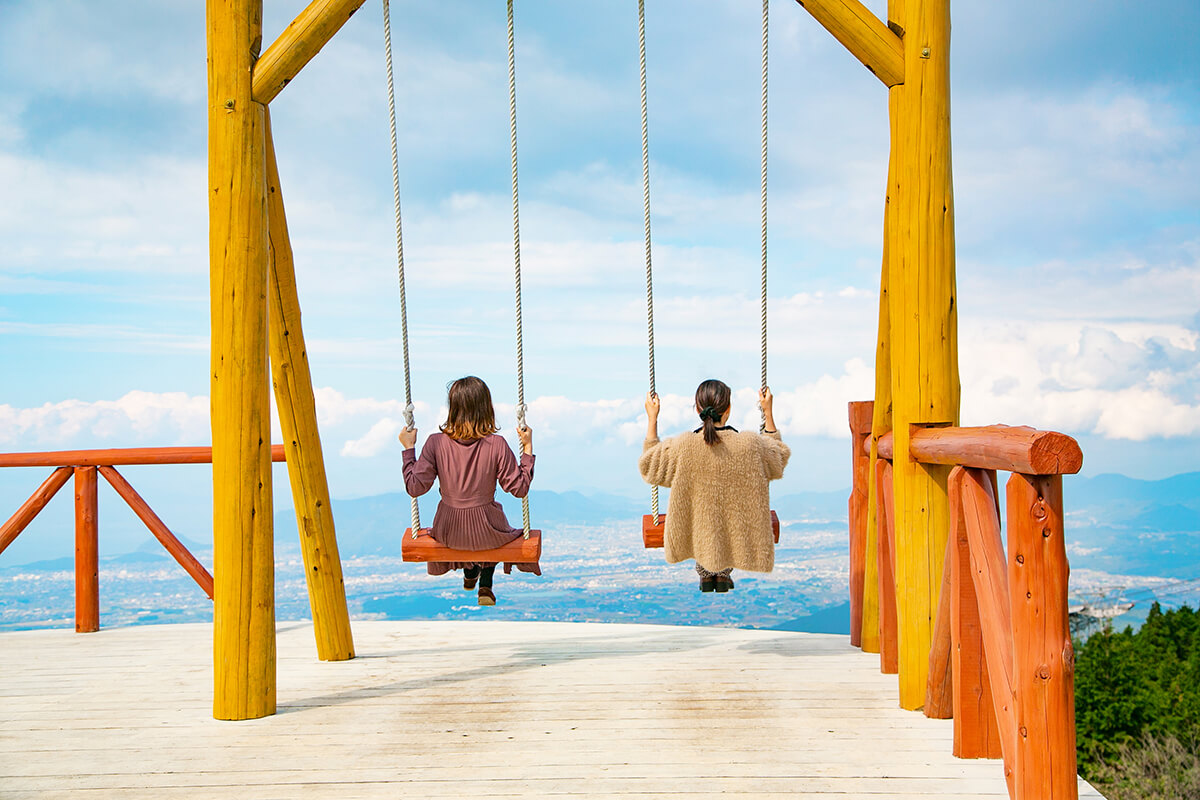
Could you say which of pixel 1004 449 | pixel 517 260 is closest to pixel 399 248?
pixel 517 260

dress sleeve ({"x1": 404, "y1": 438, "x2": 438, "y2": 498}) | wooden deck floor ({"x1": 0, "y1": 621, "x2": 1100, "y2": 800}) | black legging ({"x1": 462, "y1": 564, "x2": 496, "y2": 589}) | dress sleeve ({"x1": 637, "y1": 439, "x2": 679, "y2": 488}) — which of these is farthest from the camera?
black legging ({"x1": 462, "y1": 564, "x2": 496, "y2": 589})

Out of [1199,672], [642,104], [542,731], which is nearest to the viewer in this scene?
[542,731]

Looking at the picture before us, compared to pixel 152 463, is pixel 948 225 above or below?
above

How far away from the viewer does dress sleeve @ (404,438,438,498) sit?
4262 millimetres

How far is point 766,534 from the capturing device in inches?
171

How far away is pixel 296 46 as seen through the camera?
3699 mm

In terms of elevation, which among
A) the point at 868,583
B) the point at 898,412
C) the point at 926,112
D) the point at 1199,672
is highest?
the point at 926,112

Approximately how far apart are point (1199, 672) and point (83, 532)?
18.8 m

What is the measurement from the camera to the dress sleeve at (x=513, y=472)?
418 cm

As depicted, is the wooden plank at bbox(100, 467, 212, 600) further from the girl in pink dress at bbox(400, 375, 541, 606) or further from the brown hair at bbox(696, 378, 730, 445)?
the brown hair at bbox(696, 378, 730, 445)

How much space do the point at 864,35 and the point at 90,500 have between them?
4.96 meters

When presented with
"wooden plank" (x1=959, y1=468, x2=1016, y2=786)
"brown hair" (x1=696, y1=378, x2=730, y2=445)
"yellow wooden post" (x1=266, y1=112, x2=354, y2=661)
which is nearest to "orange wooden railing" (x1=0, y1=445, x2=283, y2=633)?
"yellow wooden post" (x1=266, y1=112, x2=354, y2=661)

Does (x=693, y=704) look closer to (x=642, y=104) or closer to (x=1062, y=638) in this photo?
(x=1062, y=638)

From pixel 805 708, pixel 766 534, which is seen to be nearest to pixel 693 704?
pixel 805 708
